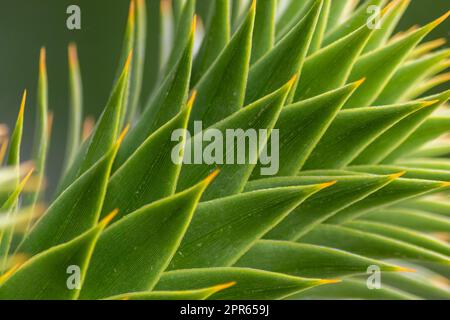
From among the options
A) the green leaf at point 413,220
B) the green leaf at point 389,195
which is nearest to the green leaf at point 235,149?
the green leaf at point 389,195

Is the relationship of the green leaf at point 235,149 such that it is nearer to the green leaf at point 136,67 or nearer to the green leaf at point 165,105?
the green leaf at point 165,105

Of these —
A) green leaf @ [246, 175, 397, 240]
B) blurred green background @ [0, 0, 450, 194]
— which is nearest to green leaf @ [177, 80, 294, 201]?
green leaf @ [246, 175, 397, 240]

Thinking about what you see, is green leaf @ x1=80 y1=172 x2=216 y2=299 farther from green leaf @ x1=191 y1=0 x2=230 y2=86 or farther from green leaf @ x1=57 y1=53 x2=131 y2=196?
green leaf @ x1=191 y1=0 x2=230 y2=86

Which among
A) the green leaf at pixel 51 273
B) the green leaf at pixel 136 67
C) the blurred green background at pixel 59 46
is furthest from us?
the blurred green background at pixel 59 46

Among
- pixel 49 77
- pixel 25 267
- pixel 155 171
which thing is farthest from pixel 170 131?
pixel 49 77
